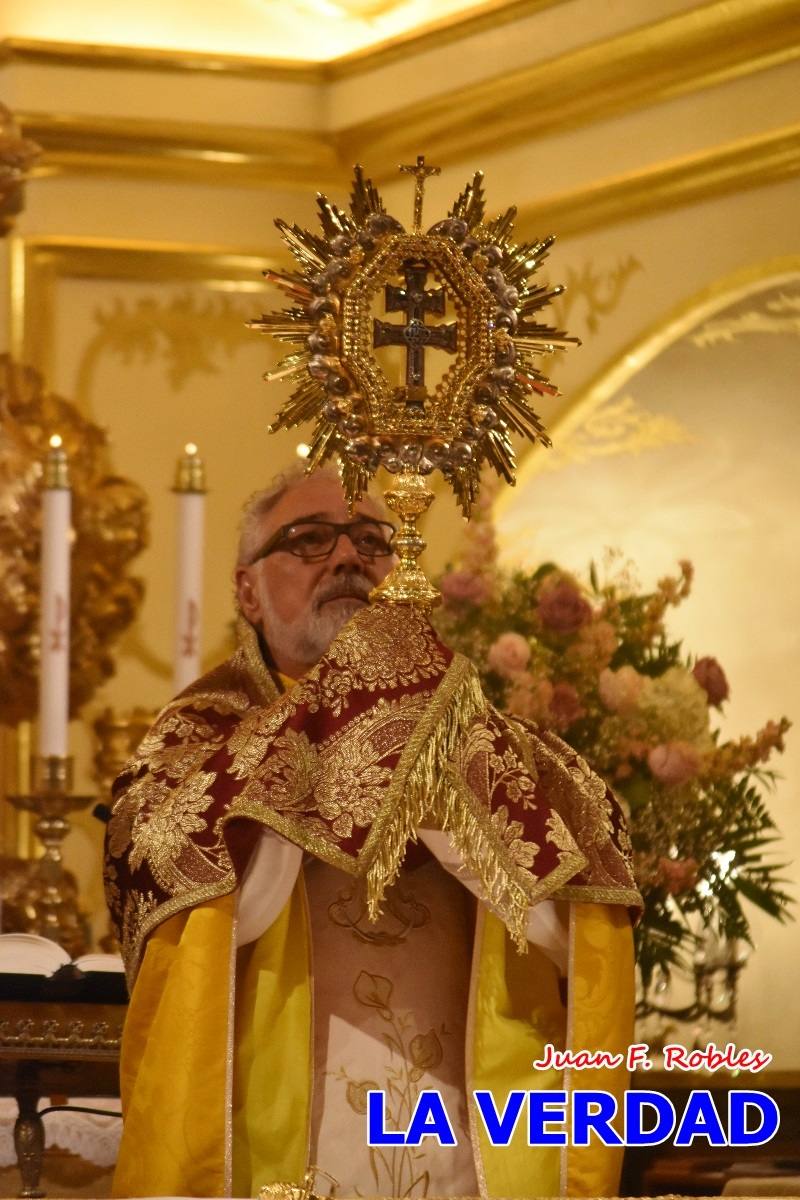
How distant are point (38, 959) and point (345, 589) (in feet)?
2.61

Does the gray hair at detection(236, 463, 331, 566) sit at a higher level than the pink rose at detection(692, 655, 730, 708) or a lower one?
higher

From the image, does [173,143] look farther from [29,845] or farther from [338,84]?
[29,845]

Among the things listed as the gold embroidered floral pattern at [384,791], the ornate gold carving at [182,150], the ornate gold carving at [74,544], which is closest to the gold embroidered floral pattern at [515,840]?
the gold embroidered floral pattern at [384,791]

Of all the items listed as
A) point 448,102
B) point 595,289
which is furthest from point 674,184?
point 448,102

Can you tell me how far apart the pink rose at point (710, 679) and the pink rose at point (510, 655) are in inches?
12.1

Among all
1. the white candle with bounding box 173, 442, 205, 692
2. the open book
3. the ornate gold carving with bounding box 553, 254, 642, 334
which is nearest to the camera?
the open book

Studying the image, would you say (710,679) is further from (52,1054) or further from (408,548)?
(52,1054)

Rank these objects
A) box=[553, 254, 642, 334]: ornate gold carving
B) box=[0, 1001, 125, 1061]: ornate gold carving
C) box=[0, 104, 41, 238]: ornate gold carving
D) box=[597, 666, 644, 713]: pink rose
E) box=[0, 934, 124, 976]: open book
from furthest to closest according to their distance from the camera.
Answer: box=[0, 104, 41, 238]: ornate gold carving
box=[553, 254, 642, 334]: ornate gold carving
box=[597, 666, 644, 713]: pink rose
box=[0, 934, 124, 976]: open book
box=[0, 1001, 125, 1061]: ornate gold carving

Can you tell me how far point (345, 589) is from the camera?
11.2ft

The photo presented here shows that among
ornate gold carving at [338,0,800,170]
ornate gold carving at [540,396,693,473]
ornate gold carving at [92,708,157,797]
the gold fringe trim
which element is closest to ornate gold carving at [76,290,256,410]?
ornate gold carving at [338,0,800,170]

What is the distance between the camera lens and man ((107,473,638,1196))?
278 centimetres

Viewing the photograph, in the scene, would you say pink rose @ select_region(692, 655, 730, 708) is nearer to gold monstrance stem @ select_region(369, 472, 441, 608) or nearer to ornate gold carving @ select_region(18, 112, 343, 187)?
gold monstrance stem @ select_region(369, 472, 441, 608)

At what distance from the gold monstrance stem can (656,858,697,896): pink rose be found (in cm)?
91

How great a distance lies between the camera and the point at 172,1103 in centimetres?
285
